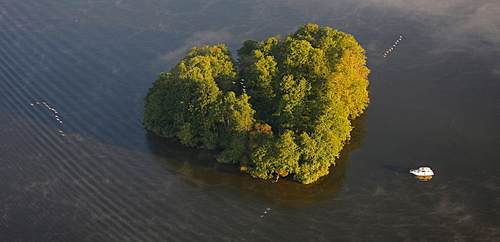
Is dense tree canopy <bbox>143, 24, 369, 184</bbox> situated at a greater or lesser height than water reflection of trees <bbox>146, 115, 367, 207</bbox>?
greater

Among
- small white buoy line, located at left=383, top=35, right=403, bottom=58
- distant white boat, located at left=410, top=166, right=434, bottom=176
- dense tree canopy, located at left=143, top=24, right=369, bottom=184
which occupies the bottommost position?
distant white boat, located at left=410, top=166, right=434, bottom=176

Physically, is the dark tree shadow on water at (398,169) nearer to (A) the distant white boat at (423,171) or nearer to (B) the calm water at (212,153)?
(B) the calm water at (212,153)

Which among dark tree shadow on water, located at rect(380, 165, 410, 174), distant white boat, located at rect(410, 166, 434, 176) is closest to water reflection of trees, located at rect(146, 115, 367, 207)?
dark tree shadow on water, located at rect(380, 165, 410, 174)

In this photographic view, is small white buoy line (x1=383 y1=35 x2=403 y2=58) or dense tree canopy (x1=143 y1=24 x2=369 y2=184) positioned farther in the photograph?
small white buoy line (x1=383 y1=35 x2=403 y2=58)

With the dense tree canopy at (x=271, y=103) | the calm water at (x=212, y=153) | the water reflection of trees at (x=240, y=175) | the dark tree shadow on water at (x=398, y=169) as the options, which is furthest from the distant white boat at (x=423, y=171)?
the dense tree canopy at (x=271, y=103)

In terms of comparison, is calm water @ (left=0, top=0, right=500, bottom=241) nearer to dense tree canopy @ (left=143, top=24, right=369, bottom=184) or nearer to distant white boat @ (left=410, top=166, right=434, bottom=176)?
distant white boat @ (left=410, top=166, right=434, bottom=176)

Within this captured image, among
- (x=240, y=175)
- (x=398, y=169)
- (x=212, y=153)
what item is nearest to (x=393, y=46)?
(x=398, y=169)
